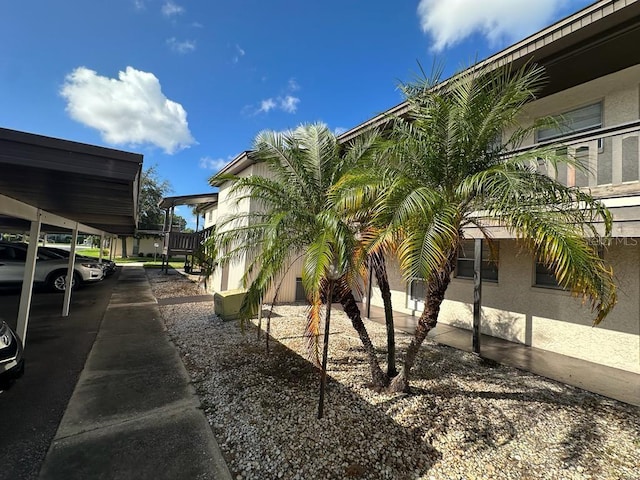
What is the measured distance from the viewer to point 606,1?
463 cm

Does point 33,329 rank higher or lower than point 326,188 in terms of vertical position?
lower

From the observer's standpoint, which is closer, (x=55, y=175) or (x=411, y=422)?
(x=55, y=175)

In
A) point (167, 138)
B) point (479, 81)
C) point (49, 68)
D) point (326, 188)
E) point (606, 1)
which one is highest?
point (167, 138)

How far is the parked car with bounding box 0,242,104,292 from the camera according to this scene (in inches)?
415

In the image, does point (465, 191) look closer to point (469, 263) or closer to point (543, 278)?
point (543, 278)

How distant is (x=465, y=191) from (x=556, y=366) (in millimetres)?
4790

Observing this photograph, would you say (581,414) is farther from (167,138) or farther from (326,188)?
(167,138)

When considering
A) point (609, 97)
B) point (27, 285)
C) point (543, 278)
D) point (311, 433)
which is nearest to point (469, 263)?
point (543, 278)

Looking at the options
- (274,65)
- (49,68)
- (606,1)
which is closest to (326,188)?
(606,1)

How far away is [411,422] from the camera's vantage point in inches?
138

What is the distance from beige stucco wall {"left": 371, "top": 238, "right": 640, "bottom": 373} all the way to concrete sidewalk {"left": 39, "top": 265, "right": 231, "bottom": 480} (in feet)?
14.7

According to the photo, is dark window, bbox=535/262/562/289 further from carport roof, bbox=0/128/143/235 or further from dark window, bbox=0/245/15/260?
dark window, bbox=0/245/15/260

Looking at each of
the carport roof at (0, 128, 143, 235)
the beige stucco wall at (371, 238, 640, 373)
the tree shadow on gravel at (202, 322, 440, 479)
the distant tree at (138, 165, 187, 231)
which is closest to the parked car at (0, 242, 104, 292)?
the carport roof at (0, 128, 143, 235)

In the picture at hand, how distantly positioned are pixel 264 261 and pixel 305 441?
2429 millimetres
